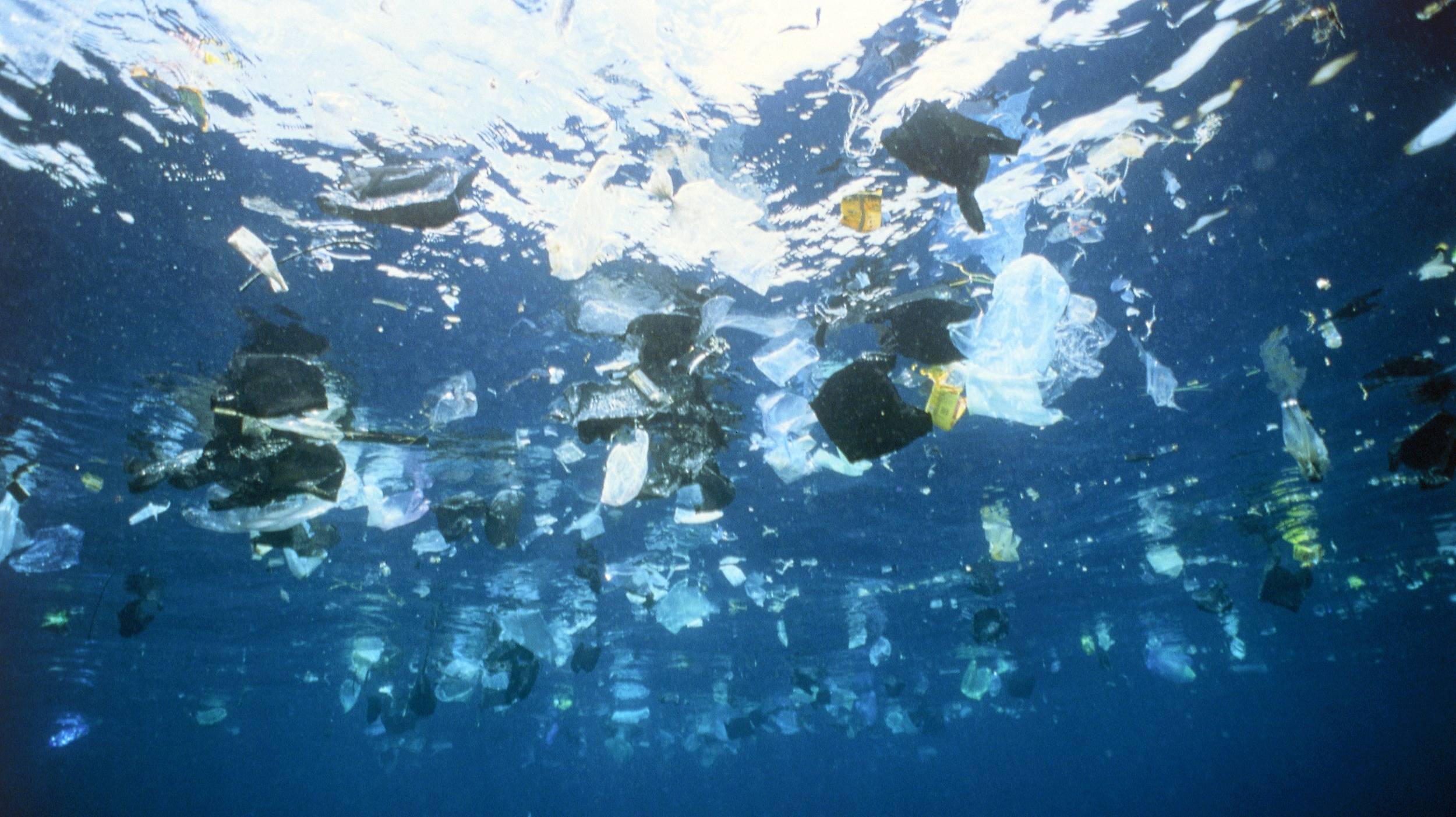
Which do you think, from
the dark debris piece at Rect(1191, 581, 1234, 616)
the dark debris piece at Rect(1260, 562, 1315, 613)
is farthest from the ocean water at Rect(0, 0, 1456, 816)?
the dark debris piece at Rect(1260, 562, 1315, 613)

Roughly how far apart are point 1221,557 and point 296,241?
27.9 metres

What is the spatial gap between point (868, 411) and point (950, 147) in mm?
2065

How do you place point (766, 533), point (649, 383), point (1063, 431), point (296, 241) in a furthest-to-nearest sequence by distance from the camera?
1. point (766, 533)
2. point (1063, 431)
3. point (296, 241)
4. point (649, 383)

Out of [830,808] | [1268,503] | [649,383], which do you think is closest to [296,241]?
[649,383]

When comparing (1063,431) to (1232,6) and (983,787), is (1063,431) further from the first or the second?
(983,787)

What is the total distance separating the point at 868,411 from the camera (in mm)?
4992

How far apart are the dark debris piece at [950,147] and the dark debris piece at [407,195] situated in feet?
11.3

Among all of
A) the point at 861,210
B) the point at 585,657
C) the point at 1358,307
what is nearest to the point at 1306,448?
the point at 1358,307

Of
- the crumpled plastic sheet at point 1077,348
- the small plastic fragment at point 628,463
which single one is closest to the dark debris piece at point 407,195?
the small plastic fragment at point 628,463

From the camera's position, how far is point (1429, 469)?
24.3 ft

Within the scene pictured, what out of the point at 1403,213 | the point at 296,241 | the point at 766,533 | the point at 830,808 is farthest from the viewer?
the point at 830,808

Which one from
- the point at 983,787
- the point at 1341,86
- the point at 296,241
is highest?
the point at 296,241

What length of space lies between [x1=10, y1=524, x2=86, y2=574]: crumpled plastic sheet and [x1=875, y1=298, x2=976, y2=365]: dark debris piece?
20.4 meters

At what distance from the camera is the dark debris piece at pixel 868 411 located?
16.0 ft
